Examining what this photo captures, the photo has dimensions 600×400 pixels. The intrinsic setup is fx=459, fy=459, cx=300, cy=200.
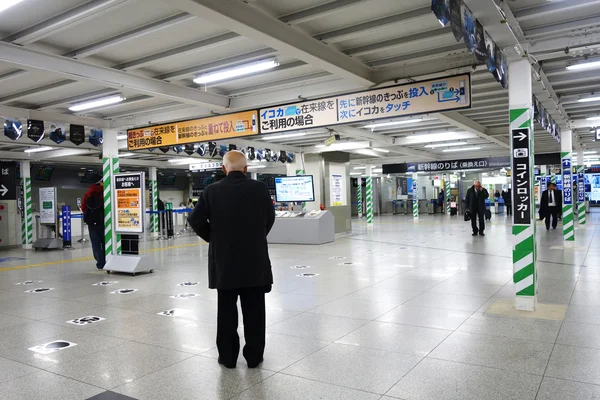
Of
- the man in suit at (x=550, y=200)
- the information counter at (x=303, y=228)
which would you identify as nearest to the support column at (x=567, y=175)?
the man in suit at (x=550, y=200)

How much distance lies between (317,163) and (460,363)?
1288 cm

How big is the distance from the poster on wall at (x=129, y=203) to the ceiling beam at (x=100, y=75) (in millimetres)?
1677

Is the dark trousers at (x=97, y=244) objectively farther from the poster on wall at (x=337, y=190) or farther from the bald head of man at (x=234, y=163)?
the poster on wall at (x=337, y=190)

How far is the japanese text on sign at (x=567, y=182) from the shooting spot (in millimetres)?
11391

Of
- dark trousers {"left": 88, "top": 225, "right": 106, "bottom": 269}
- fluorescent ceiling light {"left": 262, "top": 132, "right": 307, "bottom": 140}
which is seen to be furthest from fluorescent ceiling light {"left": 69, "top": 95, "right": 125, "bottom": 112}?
fluorescent ceiling light {"left": 262, "top": 132, "right": 307, "bottom": 140}

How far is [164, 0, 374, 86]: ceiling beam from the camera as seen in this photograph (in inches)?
161

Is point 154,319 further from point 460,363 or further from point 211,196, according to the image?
point 460,363

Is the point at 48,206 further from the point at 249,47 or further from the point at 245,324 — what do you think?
the point at 245,324

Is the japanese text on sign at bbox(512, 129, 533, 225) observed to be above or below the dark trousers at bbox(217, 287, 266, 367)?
above

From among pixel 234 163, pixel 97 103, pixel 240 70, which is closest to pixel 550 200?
pixel 240 70

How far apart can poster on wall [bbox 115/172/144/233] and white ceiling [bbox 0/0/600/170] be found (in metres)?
1.48

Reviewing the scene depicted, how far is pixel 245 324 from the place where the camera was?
11.4ft

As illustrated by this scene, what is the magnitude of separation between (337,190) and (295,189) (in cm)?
299

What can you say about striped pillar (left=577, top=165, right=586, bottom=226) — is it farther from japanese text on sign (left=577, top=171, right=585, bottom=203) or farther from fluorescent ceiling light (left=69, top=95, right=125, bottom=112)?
fluorescent ceiling light (left=69, top=95, right=125, bottom=112)
